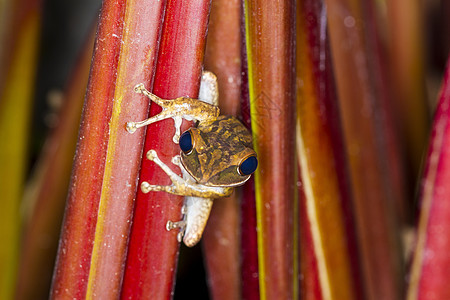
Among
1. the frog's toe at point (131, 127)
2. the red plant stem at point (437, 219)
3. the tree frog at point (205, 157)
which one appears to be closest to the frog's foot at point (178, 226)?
the tree frog at point (205, 157)

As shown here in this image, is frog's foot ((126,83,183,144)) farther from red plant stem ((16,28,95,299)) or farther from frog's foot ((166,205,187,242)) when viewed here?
red plant stem ((16,28,95,299))

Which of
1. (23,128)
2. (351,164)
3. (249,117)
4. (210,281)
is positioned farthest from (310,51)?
(23,128)

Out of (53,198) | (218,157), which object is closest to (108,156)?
(218,157)

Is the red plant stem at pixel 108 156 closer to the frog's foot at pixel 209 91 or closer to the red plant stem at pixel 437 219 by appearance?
the frog's foot at pixel 209 91

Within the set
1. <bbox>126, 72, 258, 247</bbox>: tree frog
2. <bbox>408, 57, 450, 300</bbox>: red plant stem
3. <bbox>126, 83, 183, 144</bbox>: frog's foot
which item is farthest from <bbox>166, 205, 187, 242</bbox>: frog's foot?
<bbox>408, 57, 450, 300</bbox>: red plant stem

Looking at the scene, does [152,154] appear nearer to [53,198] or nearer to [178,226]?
[178,226]

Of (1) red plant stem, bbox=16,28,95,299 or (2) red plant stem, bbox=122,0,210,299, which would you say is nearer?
(2) red plant stem, bbox=122,0,210,299
